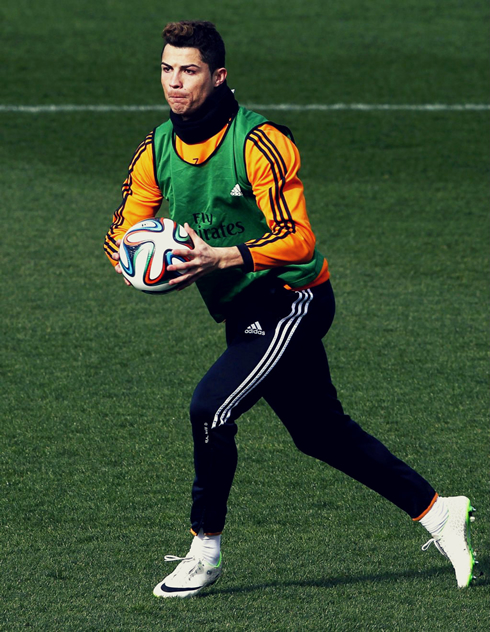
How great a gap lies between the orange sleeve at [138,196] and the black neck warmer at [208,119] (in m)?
0.22

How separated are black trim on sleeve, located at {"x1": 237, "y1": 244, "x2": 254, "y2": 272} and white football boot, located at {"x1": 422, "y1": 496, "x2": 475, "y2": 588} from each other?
1.43m

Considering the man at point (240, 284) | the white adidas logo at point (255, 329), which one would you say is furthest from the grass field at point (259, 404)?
the white adidas logo at point (255, 329)

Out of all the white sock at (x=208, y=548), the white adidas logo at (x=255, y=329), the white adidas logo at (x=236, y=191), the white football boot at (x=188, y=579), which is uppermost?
the white adidas logo at (x=236, y=191)

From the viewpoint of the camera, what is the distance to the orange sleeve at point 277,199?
395 cm

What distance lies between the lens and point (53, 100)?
1534 centimetres

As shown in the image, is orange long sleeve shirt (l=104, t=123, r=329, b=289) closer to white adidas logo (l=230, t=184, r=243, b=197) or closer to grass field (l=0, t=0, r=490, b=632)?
white adidas logo (l=230, t=184, r=243, b=197)

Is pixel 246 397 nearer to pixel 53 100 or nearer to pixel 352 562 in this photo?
pixel 352 562

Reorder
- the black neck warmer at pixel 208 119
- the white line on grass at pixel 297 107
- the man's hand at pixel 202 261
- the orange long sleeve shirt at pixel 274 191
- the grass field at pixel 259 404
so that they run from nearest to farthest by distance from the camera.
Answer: the man's hand at pixel 202 261
the orange long sleeve shirt at pixel 274 191
the black neck warmer at pixel 208 119
the grass field at pixel 259 404
the white line on grass at pixel 297 107

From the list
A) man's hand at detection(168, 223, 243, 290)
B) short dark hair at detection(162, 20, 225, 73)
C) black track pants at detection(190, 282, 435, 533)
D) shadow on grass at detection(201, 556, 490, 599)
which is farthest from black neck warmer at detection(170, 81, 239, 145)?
shadow on grass at detection(201, 556, 490, 599)

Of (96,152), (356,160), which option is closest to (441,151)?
(356,160)

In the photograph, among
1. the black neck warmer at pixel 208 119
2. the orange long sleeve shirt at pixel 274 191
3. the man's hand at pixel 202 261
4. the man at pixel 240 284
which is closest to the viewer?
the man's hand at pixel 202 261

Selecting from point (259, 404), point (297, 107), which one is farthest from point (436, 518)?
point (297, 107)

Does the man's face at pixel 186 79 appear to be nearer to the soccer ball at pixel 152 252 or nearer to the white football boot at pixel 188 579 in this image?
the soccer ball at pixel 152 252

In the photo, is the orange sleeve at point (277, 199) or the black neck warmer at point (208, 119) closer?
the orange sleeve at point (277, 199)
